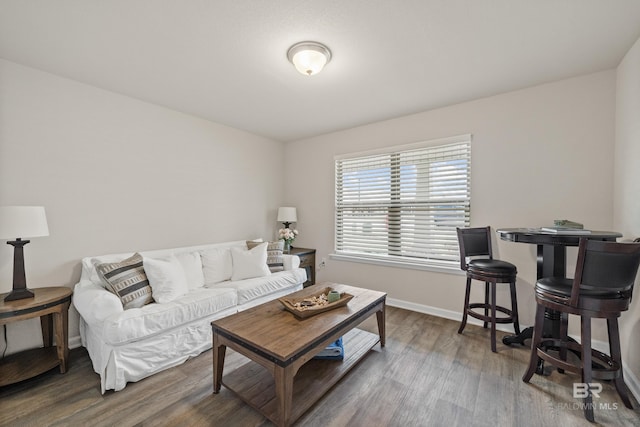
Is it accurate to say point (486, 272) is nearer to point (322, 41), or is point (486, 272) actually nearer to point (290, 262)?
point (290, 262)

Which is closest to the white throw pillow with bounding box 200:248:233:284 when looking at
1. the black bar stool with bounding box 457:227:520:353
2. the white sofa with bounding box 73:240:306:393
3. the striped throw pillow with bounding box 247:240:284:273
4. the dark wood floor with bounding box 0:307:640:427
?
the white sofa with bounding box 73:240:306:393

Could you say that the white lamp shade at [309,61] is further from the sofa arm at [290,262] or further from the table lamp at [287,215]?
the table lamp at [287,215]

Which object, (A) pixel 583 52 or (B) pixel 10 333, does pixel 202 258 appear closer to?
(B) pixel 10 333

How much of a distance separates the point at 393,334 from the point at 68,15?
3663mm

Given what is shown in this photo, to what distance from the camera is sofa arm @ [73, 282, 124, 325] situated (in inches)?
76.9

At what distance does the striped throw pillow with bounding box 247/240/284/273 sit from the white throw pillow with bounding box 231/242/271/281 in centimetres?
13

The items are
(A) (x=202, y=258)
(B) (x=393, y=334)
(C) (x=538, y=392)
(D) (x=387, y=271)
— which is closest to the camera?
(C) (x=538, y=392)

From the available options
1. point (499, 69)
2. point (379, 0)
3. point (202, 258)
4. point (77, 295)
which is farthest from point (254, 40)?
point (77, 295)

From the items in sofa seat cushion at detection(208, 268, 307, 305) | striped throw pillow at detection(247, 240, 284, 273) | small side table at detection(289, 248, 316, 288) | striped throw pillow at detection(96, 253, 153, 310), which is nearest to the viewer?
striped throw pillow at detection(96, 253, 153, 310)

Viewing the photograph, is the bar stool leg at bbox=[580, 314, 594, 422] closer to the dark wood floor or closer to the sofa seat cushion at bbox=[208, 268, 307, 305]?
the dark wood floor

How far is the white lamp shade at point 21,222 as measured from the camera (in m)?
1.86

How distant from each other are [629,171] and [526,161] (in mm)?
753

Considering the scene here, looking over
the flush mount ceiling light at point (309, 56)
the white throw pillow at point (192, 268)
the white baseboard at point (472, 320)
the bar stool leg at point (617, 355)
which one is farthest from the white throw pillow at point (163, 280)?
the bar stool leg at point (617, 355)

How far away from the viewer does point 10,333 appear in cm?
216
